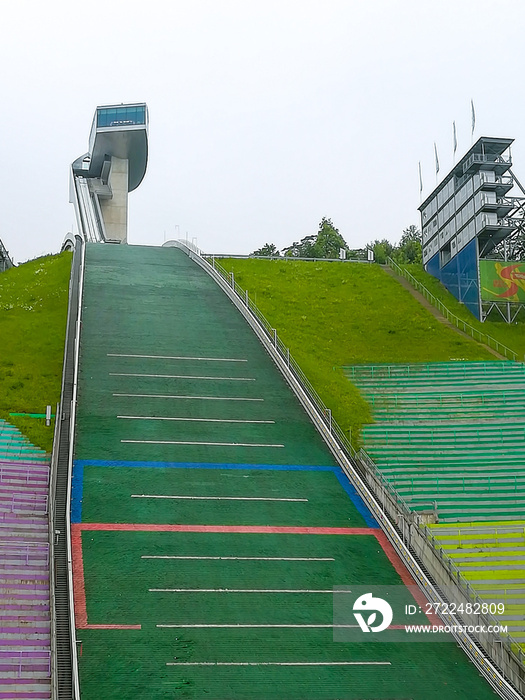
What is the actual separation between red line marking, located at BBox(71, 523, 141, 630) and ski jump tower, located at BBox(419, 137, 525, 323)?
81.0ft

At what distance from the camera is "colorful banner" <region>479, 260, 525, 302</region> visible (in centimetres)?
3700

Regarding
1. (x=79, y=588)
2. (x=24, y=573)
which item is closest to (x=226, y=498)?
(x=79, y=588)

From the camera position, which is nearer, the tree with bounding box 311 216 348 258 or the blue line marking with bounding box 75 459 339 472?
the blue line marking with bounding box 75 459 339 472

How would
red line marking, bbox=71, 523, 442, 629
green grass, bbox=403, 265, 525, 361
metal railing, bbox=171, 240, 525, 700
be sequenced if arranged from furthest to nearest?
green grass, bbox=403, 265, 525, 361, red line marking, bbox=71, 523, 442, 629, metal railing, bbox=171, 240, 525, 700

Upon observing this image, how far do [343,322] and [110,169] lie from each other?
29.0 meters

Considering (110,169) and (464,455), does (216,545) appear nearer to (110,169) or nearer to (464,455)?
(464,455)

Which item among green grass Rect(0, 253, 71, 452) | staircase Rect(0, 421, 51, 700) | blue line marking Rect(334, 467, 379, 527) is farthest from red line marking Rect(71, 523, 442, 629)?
green grass Rect(0, 253, 71, 452)

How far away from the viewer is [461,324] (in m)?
36.6

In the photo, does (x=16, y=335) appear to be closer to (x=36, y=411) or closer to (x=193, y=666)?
(x=36, y=411)

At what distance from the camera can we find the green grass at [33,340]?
24422 mm

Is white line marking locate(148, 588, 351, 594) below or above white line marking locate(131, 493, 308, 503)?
below

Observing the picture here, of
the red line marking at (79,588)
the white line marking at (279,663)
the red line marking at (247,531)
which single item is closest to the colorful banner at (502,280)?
the red line marking at (247,531)

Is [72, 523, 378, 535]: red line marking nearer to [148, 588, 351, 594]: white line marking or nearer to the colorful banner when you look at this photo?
[148, 588, 351, 594]: white line marking

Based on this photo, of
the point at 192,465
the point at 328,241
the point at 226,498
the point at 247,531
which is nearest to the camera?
the point at 247,531
